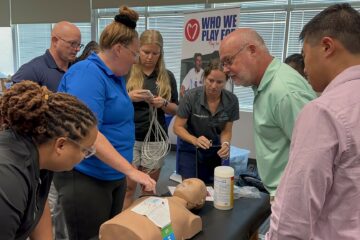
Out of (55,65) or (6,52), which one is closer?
(55,65)

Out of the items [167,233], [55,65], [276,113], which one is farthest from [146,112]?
[167,233]

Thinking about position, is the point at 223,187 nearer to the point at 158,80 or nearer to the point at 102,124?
the point at 102,124

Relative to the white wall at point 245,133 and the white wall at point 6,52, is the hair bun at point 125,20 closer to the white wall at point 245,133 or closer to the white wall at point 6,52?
the white wall at point 245,133

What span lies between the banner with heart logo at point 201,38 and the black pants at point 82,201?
1998mm

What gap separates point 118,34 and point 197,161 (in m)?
1.06

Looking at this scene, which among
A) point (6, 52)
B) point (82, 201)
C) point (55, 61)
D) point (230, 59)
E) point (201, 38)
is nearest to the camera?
point (82, 201)

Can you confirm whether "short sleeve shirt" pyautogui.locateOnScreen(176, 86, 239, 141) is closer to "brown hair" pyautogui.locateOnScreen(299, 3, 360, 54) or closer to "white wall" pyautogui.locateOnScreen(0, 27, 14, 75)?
"brown hair" pyautogui.locateOnScreen(299, 3, 360, 54)

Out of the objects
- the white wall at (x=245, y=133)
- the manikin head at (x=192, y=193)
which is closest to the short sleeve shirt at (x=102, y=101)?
the manikin head at (x=192, y=193)

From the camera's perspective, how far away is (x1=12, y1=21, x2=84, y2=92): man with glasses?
218 cm

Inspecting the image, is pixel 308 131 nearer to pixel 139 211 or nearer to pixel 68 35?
pixel 139 211

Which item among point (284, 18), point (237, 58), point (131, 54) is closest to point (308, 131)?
point (237, 58)

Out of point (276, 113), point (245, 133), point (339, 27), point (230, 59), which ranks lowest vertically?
point (245, 133)

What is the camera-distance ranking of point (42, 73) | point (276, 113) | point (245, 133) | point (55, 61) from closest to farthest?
point (276, 113), point (42, 73), point (55, 61), point (245, 133)

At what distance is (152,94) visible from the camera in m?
2.28
